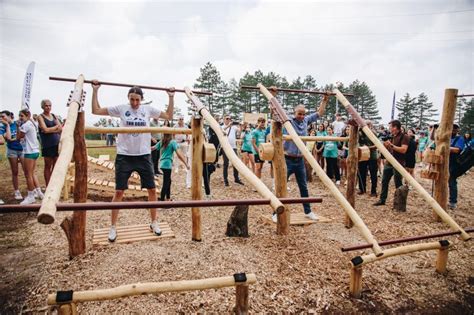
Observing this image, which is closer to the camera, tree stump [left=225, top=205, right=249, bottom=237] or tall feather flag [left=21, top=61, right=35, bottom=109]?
tree stump [left=225, top=205, right=249, bottom=237]

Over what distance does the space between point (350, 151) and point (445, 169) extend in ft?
7.67

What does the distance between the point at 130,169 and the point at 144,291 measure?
1981mm

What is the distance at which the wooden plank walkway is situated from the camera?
3.74 metres

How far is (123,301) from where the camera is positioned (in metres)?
2.64

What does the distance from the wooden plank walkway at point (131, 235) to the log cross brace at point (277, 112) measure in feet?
8.05

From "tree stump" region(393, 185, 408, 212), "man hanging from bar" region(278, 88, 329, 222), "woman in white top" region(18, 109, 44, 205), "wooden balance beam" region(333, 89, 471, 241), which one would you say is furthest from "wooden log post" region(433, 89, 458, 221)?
"woman in white top" region(18, 109, 44, 205)

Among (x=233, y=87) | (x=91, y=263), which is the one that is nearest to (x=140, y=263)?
(x=91, y=263)

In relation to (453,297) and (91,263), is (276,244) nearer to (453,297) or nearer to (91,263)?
(453,297)

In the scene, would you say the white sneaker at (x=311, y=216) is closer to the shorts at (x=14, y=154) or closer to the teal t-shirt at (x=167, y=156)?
the teal t-shirt at (x=167, y=156)

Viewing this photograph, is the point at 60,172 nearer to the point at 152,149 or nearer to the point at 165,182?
the point at 152,149

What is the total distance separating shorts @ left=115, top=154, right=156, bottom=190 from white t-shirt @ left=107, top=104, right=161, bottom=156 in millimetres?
80

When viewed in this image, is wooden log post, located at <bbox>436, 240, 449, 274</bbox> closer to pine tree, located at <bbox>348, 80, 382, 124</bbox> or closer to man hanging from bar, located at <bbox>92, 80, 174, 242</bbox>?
man hanging from bar, located at <bbox>92, 80, 174, 242</bbox>

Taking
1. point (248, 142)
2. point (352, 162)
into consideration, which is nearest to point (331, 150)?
point (248, 142)

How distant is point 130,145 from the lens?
373 cm
